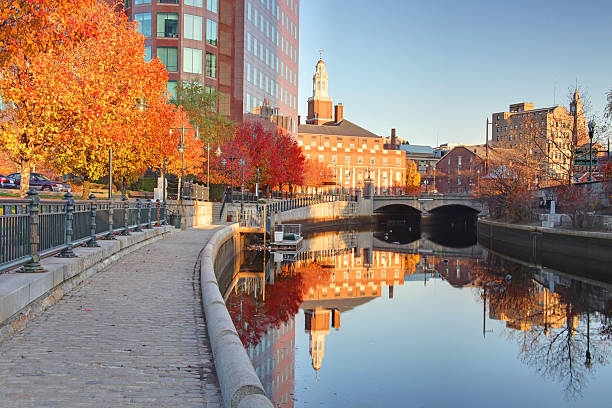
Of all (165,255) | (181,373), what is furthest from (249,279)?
(181,373)

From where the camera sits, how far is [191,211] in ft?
124

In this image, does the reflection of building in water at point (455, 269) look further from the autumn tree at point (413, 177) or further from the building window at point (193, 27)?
the autumn tree at point (413, 177)

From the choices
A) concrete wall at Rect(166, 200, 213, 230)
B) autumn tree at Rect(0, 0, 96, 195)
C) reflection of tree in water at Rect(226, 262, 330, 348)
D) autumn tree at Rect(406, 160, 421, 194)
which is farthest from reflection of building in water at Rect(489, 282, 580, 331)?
autumn tree at Rect(406, 160, 421, 194)

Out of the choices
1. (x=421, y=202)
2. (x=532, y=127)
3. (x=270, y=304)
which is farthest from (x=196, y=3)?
(x=421, y=202)

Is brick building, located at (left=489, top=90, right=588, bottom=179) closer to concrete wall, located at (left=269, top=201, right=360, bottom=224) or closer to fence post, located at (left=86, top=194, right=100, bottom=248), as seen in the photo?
concrete wall, located at (left=269, top=201, right=360, bottom=224)

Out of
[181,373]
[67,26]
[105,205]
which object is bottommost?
[181,373]

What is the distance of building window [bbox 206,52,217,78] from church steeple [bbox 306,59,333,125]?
88.0 meters

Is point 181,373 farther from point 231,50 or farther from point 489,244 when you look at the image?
point 231,50

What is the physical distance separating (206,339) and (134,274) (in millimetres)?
6669

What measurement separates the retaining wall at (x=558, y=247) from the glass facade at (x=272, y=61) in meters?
31.5

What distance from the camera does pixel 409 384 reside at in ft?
43.8

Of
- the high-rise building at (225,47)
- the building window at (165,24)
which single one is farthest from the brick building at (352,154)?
the building window at (165,24)

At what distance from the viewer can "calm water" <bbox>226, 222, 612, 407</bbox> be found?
13.0 m

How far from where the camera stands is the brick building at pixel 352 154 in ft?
418
